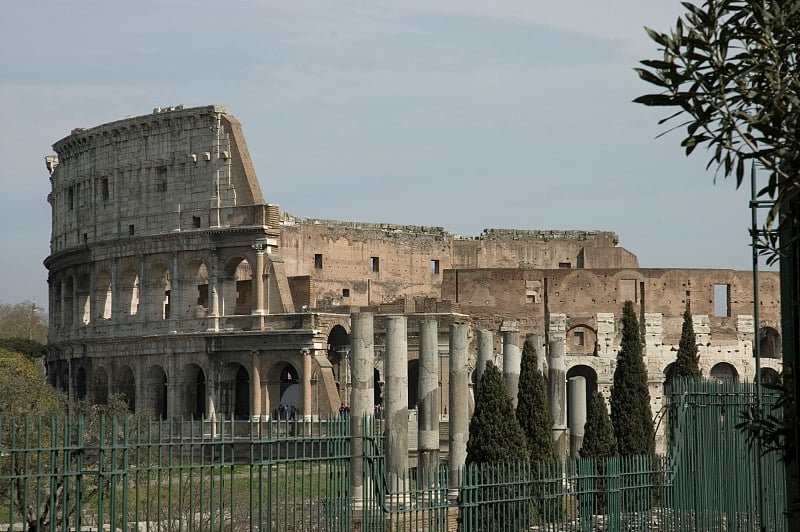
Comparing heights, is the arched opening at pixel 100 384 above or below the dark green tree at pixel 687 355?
below

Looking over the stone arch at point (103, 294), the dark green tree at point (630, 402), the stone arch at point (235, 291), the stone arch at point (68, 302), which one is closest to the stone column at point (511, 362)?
the dark green tree at point (630, 402)

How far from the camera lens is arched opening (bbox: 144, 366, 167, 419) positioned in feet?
146

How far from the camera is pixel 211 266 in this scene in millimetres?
43406

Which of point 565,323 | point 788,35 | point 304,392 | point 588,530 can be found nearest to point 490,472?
point 588,530

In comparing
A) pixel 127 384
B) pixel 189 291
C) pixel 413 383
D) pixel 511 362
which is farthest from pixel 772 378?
pixel 413 383

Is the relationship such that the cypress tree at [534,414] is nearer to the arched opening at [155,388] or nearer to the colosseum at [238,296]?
the colosseum at [238,296]

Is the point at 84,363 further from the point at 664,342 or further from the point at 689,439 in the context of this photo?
the point at 689,439

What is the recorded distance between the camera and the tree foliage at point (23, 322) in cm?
7088

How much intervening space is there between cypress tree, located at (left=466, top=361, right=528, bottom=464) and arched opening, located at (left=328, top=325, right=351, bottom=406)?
728 inches

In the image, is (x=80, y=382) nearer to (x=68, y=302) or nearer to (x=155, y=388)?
(x=68, y=302)

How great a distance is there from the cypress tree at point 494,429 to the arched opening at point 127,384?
22889mm

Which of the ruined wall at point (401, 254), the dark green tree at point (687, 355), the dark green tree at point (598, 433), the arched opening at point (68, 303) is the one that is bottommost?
the dark green tree at point (598, 433)

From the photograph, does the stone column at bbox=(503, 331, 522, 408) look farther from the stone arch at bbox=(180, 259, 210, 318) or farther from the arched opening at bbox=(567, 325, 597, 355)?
the arched opening at bbox=(567, 325, 597, 355)

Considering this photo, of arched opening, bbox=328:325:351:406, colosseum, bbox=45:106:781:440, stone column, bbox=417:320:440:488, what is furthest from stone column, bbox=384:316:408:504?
arched opening, bbox=328:325:351:406
